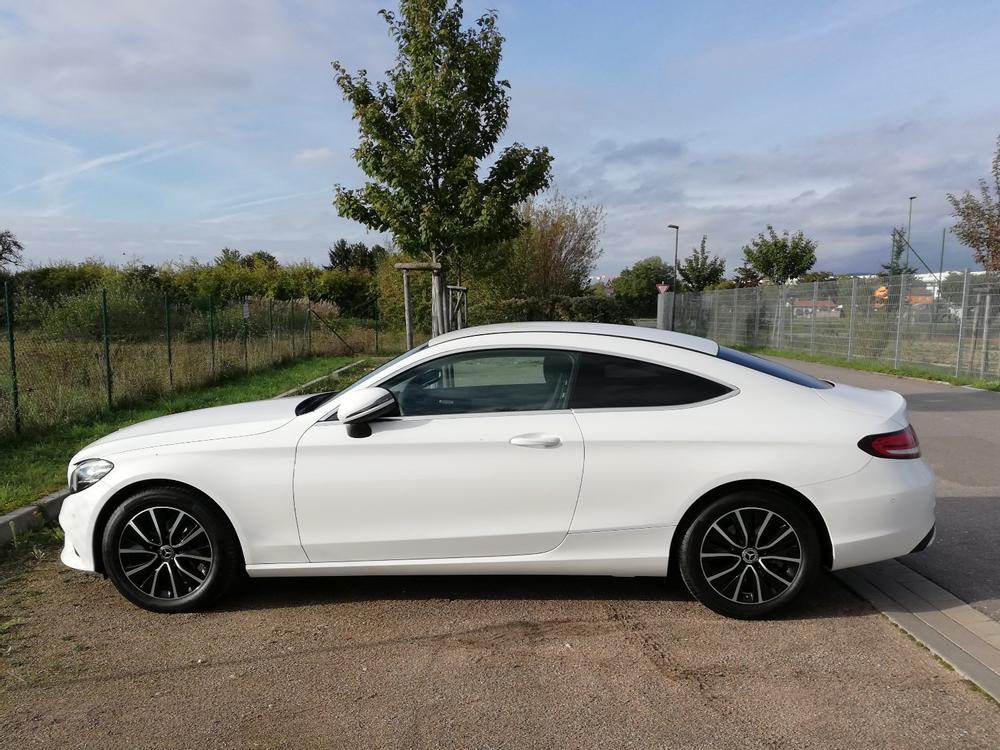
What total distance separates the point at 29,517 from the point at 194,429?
2.39m

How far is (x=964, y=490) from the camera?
6.00 metres

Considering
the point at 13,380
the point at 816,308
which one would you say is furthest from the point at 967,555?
the point at 816,308

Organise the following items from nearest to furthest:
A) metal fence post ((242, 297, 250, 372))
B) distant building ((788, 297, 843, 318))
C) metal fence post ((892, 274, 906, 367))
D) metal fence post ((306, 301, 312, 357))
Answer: metal fence post ((242, 297, 250, 372))
metal fence post ((892, 274, 906, 367))
distant building ((788, 297, 843, 318))
metal fence post ((306, 301, 312, 357))

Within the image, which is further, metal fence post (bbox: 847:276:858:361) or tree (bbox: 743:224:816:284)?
tree (bbox: 743:224:816:284)

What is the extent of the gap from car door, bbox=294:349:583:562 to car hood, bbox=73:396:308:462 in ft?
1.07

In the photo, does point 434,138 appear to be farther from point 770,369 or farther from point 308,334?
point 308,334

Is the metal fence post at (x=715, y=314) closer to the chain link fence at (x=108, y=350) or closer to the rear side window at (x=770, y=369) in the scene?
the chain link fence at (x=108, y=350)

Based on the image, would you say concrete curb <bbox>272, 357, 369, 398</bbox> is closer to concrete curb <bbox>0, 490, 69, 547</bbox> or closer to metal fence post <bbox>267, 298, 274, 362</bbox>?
metal fence post <bbox>267, 298, 274, 362</bbox>

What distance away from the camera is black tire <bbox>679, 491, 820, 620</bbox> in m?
3.59

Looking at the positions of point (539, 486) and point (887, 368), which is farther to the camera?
point (887, 368)

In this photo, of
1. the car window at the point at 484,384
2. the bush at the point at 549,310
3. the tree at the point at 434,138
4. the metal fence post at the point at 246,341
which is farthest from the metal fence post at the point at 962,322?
the bush at the point at 549,310

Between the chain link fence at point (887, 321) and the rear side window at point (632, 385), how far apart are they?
1292 cm

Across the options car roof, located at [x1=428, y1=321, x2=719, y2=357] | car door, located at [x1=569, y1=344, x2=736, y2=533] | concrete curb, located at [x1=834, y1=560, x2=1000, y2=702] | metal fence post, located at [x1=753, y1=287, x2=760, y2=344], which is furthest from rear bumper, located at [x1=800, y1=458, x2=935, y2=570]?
metal fence post, located at [x1=753, y1=287, x2=760, y2=344]

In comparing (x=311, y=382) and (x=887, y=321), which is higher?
(x=887, y=321)
